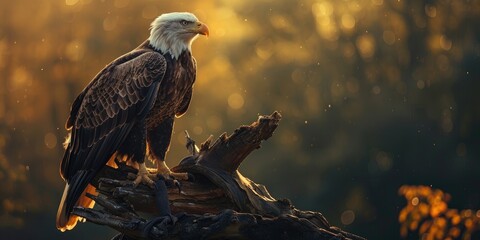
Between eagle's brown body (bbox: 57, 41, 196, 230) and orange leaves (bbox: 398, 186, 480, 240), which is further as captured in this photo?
orange leaves (bbox: 398, 186, 480, 240)

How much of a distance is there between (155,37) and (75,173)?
50.3 inches

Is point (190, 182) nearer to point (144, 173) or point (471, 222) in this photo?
point (144, 173)

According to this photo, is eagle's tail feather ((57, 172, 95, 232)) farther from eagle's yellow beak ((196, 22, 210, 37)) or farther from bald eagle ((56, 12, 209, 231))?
eagle's yellow beak ((196, 22, 210, 37))

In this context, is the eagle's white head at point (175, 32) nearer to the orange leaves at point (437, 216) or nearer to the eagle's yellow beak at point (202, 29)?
the eagle's yellow beak at point (202, 29)

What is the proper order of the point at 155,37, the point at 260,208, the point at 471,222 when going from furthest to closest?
the point at 471,222
the point at 155,37
the point at 260,208

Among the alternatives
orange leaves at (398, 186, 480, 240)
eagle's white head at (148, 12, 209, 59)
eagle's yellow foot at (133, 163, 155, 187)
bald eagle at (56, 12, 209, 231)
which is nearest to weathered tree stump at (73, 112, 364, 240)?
eagle's yellow foot at (133, 163, 155, 187)

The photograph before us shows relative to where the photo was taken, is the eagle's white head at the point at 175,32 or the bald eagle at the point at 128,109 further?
the eagle's white head at the point at 175,32

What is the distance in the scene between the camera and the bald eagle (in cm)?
657

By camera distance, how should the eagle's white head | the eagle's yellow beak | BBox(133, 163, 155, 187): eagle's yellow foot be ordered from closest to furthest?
BBox(133, 163, 155, 187): eagle's yellow foot
the eagle's white head
the eagle's yellow beak

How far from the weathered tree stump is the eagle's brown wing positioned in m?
0.20

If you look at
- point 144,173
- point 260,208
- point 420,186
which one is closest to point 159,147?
point 144,173

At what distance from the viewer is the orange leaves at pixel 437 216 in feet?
34.2

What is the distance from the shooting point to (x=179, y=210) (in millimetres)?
6465

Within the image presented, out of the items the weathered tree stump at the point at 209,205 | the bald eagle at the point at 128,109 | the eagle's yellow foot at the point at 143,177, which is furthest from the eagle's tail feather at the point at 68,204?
the eagle's yellow foot at the point at 143,177
